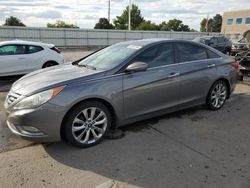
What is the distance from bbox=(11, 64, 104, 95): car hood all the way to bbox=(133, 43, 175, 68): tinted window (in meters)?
0.85

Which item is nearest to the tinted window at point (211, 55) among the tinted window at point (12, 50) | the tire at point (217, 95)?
the tire at point (217, 95)

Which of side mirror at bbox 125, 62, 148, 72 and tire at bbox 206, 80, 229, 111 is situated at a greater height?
side mirror at bbox 125, 62, 148, 72

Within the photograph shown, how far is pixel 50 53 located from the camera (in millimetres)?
9539

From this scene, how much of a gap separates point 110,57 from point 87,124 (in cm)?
134

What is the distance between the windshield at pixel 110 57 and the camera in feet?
14.1

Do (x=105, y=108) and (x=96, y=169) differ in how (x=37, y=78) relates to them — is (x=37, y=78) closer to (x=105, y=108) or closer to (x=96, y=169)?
(x=105, y=108)

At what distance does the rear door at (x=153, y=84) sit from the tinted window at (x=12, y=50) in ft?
19.4

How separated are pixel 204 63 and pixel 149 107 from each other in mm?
1630

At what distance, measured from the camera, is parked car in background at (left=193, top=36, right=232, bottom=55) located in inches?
668

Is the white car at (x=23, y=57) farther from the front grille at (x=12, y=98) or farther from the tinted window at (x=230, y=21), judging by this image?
the tinted window at (x=230, y=21)

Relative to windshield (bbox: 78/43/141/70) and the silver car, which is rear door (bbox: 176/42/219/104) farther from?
windshield (bbox: 78/43/141/70)

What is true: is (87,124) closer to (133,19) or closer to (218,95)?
(218,95)

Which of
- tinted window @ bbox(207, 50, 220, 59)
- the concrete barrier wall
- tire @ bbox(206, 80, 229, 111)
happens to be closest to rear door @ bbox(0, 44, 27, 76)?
tinted window @ bbox(207, 50, 220, 59)

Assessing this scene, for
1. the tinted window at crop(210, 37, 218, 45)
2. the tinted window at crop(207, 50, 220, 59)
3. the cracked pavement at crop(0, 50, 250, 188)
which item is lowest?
the cracked pavement at crop(0, 50, 250, 188)
